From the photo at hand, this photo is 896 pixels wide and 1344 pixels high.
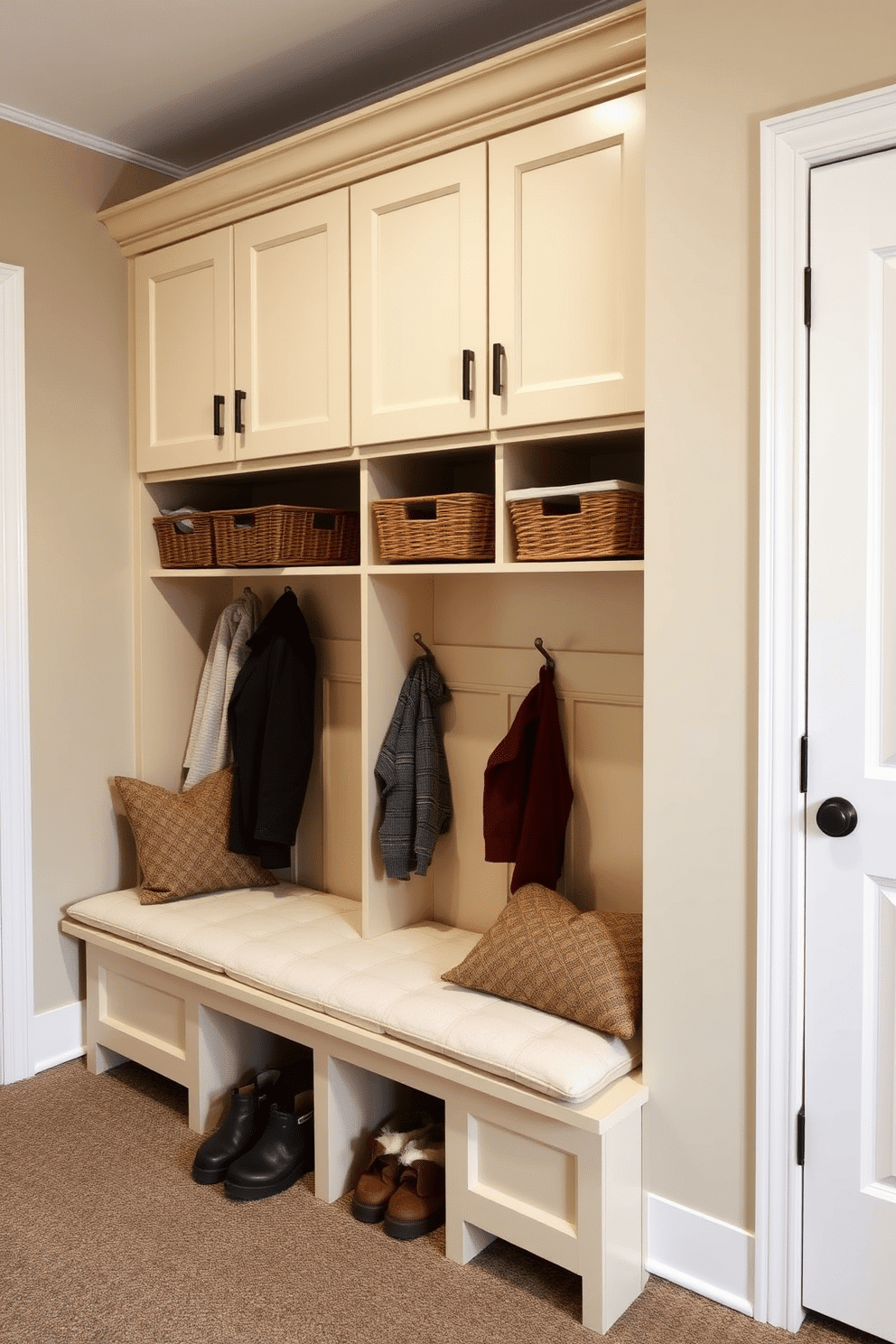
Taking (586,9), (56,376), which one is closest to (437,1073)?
(56,376)

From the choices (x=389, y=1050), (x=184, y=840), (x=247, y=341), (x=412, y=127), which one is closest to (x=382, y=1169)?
(x=389, y=1050)

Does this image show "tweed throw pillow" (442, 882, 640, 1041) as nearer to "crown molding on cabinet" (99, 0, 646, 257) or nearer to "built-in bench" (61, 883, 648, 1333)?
"built-in bench" (61, 883, 648, 1333)

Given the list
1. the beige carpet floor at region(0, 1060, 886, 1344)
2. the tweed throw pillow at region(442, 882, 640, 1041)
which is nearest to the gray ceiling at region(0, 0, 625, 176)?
the tweed throw pillow at region(442, 882, 640, 1041)

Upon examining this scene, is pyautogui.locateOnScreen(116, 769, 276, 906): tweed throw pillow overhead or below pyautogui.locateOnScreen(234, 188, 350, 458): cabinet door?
below

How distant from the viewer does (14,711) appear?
9.58 ft

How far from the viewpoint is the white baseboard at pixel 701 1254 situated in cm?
196

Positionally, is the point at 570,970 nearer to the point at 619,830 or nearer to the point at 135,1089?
the point at 619,830

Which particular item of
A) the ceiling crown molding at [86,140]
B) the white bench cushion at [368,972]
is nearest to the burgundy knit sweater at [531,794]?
the white bench cushion at [368,972]

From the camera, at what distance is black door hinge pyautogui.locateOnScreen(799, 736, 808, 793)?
1.86m

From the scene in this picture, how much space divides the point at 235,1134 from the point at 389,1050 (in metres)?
0.55

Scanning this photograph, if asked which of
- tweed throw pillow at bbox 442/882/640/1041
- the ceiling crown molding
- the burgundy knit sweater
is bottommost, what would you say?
tweed throw pillow at bbox 442/882/640/1041

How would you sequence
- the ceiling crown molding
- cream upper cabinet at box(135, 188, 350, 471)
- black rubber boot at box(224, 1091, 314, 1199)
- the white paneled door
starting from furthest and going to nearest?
the ceiling crown molding < cream upper cabinet at box(135, 188, 350, 471) < black rubber boot at box(224, 1091, 314, 1199) < the white paneled door

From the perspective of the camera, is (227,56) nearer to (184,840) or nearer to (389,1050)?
(184,840)

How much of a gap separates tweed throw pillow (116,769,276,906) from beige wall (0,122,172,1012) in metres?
0.18
